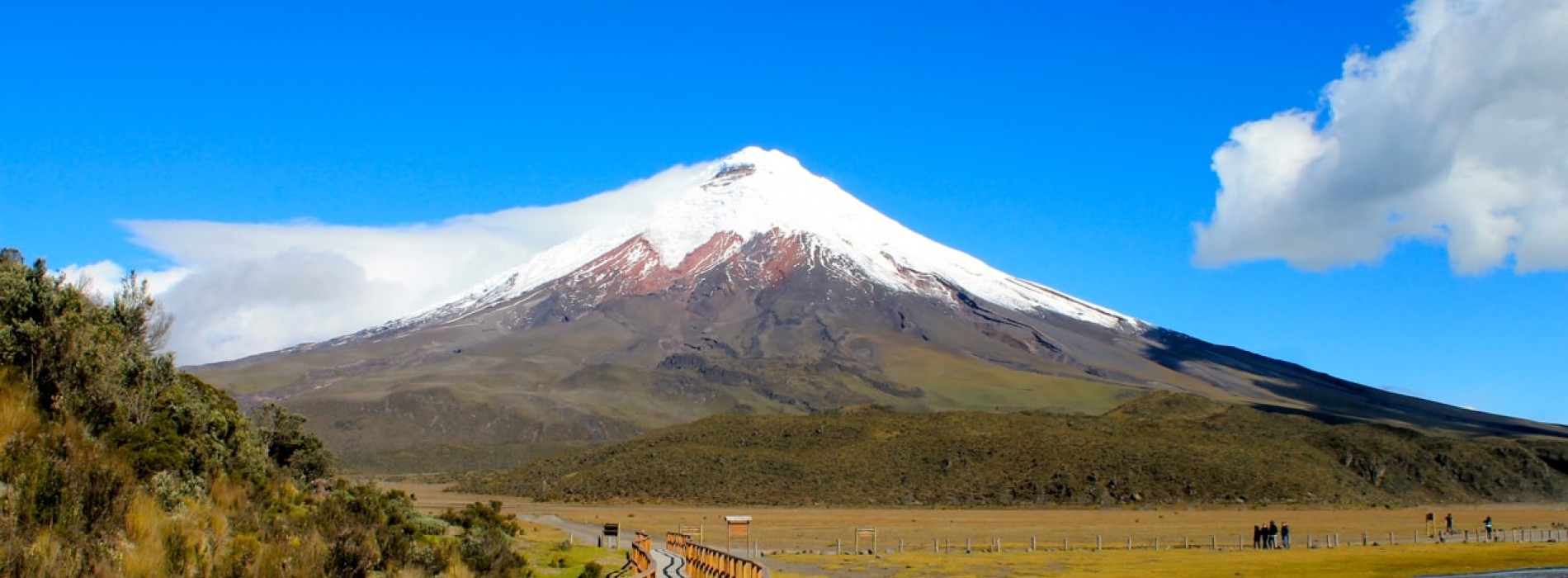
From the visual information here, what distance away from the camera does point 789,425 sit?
107 metres

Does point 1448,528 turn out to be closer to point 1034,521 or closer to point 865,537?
point 1034,521

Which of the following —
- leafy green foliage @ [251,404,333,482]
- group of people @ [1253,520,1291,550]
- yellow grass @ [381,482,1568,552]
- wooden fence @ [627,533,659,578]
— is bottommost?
yellow grass @ [381,482,1568,552]

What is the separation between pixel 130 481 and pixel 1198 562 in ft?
108

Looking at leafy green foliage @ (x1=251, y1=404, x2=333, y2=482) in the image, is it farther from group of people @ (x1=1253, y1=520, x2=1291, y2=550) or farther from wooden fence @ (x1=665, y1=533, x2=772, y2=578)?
group of people @ (x1=1253, y1=520, x2=1291, y2=550)

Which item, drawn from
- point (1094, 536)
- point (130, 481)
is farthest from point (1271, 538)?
point (130, 481)

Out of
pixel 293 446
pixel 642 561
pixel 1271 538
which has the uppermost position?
pixel 293 446

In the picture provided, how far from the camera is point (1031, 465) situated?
9025 centimetres

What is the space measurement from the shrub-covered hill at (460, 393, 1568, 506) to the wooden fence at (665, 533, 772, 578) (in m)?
58.9

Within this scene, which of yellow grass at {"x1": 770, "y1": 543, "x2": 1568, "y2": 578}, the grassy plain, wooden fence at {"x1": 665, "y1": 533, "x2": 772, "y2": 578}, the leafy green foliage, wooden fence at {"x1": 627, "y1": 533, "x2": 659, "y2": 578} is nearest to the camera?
wooden fence at {"x1": 665, "y1": 533, "x2": 772, "y2": 578}

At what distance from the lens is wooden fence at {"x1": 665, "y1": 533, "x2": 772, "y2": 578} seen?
18.6 m

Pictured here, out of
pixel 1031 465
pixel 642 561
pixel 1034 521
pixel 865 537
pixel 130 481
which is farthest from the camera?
pixel 1031 465

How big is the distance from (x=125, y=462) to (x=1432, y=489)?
97918mm

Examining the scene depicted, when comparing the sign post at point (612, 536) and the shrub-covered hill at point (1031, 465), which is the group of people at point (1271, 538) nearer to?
the sign post at point (612, 536)

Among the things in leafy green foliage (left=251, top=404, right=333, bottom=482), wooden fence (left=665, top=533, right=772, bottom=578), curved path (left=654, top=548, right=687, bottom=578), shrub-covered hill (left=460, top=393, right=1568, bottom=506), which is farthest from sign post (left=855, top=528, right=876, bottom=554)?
shrub-covered hill (left=460, top=393, right=1568, bottom=506)
